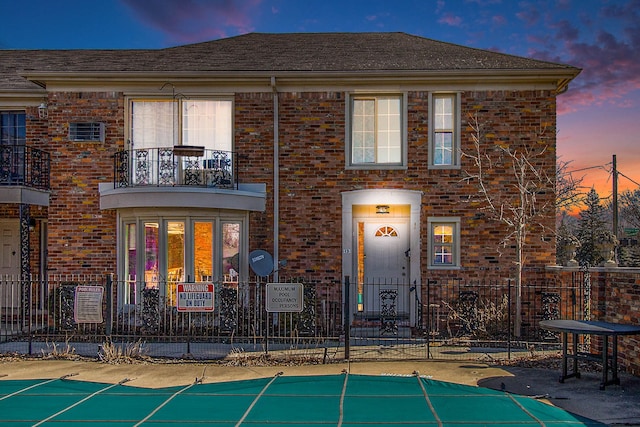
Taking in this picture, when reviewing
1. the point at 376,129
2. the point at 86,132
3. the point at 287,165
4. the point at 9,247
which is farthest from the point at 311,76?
the point at 9,247

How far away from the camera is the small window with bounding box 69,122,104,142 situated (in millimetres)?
12805

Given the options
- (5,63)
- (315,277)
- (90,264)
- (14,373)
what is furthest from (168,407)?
(5,63)

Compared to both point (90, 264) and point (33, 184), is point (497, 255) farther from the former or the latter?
point (33, 184)

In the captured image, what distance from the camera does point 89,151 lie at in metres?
13.0

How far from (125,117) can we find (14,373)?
20.4ft

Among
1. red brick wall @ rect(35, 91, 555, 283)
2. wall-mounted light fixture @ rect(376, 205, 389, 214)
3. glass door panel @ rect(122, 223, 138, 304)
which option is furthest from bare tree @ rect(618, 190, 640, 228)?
glass door panel @ rect(122, 223, 138, 304)

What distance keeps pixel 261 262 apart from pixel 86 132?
4.91m

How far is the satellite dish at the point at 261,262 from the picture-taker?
12.2 meters

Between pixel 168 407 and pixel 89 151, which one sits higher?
pixel 89 151

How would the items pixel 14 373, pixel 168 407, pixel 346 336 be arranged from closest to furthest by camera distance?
pixel 168 407
pixel 14 373
pixel 346 336

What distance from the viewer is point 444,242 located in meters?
12.7

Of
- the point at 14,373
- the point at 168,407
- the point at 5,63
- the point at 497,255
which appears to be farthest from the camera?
the point at 5,63

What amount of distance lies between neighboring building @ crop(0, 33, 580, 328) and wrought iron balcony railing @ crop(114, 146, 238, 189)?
0.03 meters

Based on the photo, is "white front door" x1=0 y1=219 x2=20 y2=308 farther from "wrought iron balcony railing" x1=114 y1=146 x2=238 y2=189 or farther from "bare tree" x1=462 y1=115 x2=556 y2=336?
"bare tree" x1=462 y1=115 x2=556 y2=336
